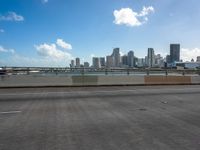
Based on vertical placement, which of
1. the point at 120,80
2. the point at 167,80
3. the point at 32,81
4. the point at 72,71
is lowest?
the point at 167,80

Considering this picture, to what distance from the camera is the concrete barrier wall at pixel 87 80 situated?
21.5 meters

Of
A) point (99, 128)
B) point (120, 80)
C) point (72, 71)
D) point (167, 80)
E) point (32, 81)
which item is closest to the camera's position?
point (99, 128)

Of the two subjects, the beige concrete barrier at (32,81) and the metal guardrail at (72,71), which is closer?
the beige concrete barrier at (32,81)

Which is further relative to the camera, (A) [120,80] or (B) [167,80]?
(B) [167,80]

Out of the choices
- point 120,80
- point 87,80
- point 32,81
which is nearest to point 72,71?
point 87,80

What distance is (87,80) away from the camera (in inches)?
922

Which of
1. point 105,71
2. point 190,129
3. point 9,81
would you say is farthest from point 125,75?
point 190,129

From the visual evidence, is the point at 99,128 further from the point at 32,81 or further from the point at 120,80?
the point at 120,80

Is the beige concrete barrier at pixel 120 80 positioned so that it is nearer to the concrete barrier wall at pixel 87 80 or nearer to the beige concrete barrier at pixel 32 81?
the concrete barrier wall at pixel 87 80

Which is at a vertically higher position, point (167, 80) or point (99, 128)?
point (99, 128)

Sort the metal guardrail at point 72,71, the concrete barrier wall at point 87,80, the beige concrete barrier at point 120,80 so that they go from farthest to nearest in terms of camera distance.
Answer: the beige concrete barrier at point 120,80 → the metal guardrail at point 72,71 → the concrete barrier wall at point 87,80

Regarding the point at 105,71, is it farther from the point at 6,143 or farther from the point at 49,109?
the point at 6,143

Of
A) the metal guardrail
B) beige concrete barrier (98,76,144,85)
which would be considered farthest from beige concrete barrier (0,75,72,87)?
beige concrete barrier (98,76,144,85)

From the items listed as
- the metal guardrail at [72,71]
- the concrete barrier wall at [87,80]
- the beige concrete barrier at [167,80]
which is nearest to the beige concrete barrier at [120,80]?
the concrete barrier wall at [87,80]
